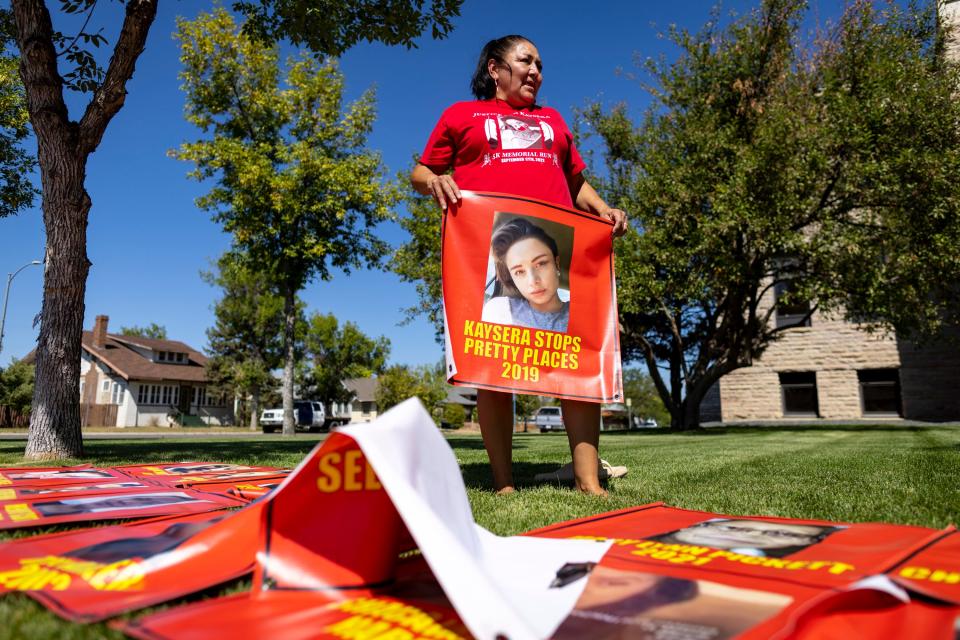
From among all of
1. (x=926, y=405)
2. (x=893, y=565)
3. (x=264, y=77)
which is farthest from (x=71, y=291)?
(x=926, y=405)

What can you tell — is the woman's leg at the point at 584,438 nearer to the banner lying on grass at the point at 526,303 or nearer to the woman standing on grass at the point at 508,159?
the woman standing on grass at the point at 508,159

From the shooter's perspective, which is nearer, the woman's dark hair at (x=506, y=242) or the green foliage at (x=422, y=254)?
the woman's dark hair at (x=506, y=242)

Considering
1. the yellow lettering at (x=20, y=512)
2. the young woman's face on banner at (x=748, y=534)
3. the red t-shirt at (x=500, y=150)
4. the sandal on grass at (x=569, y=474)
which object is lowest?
the sandal on grass at (x=569, y=474)

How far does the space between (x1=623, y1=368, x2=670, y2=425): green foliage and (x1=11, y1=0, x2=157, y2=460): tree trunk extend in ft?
Answer: 214

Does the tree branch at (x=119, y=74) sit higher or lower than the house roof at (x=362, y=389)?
higher

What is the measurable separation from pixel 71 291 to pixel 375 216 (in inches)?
682

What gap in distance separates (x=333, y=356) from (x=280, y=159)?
122 ft

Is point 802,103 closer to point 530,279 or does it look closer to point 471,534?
point 530,279

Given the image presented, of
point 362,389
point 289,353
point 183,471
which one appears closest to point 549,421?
point 289,353

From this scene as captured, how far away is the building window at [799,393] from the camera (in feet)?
78.4

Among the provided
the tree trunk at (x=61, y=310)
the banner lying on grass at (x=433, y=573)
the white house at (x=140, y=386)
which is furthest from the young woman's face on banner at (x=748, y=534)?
the white house at (x=140, y=386)

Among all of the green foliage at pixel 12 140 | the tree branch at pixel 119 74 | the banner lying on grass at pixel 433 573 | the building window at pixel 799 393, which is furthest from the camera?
the building window at pixel 799 393

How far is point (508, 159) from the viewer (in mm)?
3359

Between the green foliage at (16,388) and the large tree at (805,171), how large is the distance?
119ft
